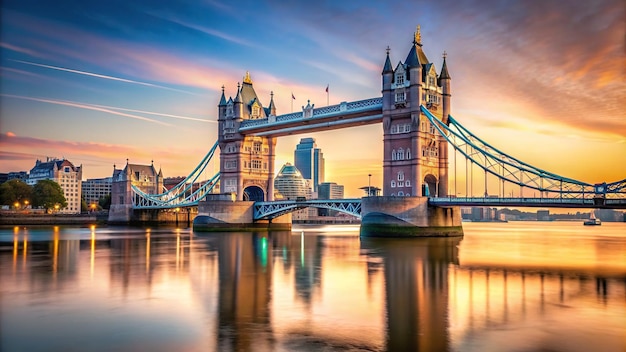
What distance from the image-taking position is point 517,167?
42.9 m

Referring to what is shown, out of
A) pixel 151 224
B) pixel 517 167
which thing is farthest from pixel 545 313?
pixel 151 224

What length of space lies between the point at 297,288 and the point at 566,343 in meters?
9.46

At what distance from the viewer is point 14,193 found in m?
92.2

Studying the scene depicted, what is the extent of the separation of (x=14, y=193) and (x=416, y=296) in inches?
3558

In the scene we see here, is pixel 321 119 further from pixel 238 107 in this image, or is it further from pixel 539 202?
pixel 539 202

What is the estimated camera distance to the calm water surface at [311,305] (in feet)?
38.9

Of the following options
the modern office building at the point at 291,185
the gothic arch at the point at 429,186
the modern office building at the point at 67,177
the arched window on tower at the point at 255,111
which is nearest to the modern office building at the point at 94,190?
the modern office building at the point at 67,177

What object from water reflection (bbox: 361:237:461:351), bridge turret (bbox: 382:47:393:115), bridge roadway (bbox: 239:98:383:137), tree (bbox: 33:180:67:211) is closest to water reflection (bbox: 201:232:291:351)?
water reflection (bbox: 361:237:461:351)

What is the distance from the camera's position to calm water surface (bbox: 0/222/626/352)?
11.9m

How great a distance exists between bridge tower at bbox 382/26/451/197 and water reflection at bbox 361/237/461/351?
13.9 m

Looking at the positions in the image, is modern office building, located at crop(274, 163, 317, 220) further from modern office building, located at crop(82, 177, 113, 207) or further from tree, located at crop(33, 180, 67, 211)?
modern office building, located at crop(82, 177, 113, 207)

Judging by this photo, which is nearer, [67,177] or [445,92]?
[445,92]

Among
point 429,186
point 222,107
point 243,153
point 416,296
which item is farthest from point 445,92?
point 416,296

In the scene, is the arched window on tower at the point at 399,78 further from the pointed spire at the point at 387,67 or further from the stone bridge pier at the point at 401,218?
the stone bridge pier at the point at 401,218
